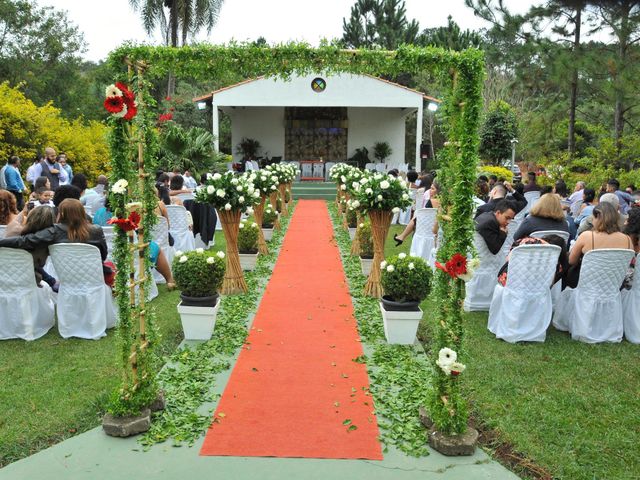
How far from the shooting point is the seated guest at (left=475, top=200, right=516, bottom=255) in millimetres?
7086

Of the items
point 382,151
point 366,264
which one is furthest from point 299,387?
point 382,151

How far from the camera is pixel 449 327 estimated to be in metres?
4.04

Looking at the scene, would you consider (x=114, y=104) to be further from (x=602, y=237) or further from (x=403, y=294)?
(x=602, y=237)

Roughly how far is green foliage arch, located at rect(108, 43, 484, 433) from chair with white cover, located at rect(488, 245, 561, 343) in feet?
7.62

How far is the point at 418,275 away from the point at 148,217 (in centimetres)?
286

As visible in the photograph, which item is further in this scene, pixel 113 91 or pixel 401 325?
pixel 401 325

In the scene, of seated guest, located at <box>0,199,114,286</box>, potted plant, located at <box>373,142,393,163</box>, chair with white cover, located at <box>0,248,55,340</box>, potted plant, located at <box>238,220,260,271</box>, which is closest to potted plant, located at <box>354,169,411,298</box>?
potted plant, located at <box>238,220,260,271</box>

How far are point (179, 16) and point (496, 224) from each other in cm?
2389

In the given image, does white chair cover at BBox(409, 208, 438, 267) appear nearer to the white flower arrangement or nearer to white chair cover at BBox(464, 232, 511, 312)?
white chair cover at BBox(464, 232, 511, 312)

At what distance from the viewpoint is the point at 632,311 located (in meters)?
6.37

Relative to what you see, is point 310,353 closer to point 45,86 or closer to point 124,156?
point 124,156

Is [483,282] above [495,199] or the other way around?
the other way around

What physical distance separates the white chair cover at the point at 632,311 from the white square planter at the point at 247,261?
5.69m

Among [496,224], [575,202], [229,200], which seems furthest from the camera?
[575,202]
